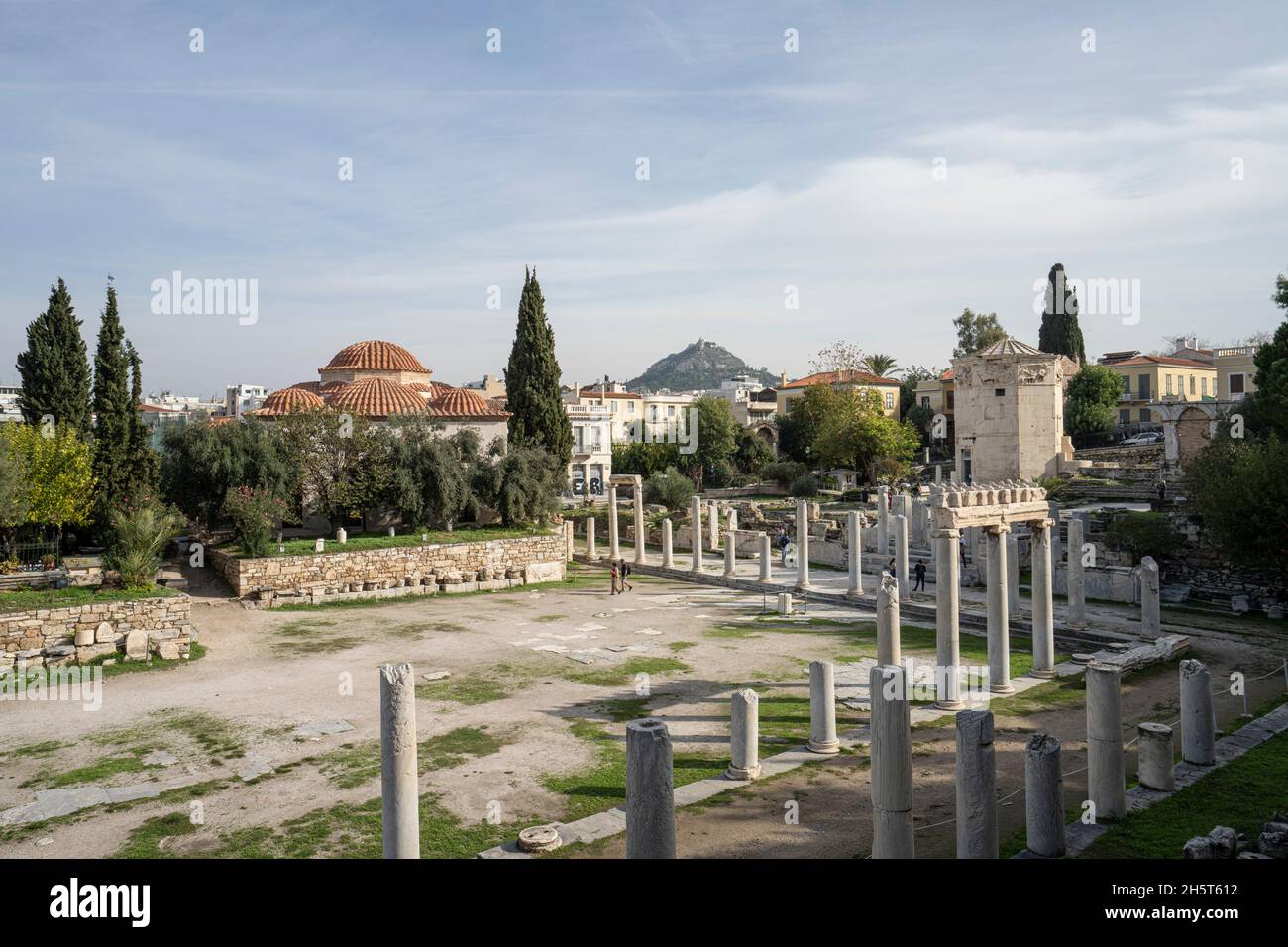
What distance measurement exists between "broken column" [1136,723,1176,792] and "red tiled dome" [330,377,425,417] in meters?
29.0

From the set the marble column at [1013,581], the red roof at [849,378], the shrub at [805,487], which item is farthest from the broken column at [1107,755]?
the red roof at [849,378]

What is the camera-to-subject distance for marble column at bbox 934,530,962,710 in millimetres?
13281

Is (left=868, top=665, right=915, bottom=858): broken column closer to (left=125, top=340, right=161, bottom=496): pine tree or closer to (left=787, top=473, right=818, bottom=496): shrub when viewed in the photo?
(left=125, top=340, right=161, bottom=496): pine tree

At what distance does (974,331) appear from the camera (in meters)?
69.5

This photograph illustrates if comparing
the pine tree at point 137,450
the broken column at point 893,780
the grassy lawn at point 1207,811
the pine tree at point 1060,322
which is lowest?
the grassy lawn at point 1207,811

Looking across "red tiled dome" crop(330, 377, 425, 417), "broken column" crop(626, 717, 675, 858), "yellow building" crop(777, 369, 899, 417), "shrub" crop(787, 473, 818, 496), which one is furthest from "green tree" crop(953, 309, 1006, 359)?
"broken column" crop(626, 717, 675, 858)

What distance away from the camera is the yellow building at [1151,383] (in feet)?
192

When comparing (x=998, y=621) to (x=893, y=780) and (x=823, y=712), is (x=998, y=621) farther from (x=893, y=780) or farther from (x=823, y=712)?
(x=893, y=780)

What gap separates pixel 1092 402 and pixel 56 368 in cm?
5259

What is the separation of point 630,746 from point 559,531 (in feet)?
76.7

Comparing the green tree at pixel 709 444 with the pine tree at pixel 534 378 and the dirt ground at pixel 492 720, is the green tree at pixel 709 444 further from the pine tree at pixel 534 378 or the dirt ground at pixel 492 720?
the dirt ground at pixel 492 720

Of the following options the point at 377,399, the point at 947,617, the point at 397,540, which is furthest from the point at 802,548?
the point at 377,399

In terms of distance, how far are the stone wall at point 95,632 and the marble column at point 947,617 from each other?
13.8m
